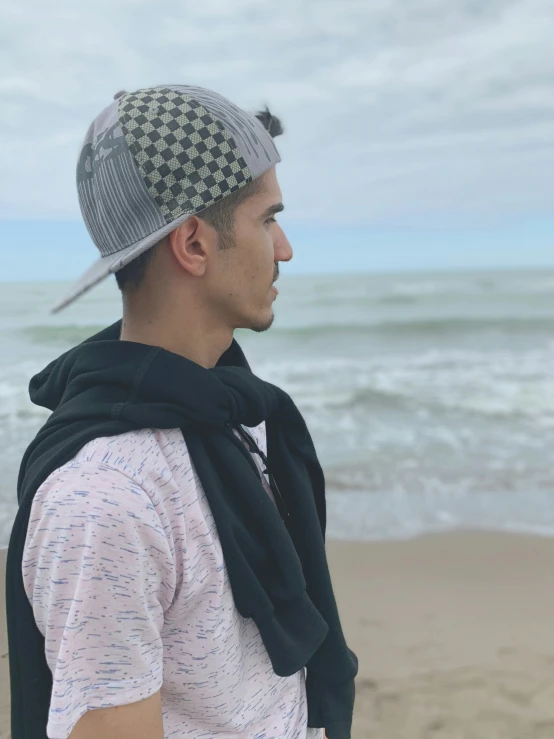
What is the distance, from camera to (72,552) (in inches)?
37.7

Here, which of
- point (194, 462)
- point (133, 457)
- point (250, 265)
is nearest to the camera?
point (133, 457)

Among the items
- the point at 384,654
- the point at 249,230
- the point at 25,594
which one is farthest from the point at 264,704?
the point at 384,654

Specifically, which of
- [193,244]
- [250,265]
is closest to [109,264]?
[193,244]

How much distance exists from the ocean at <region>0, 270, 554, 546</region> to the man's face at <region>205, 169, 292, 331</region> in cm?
49

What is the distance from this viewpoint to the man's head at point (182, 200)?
121cm

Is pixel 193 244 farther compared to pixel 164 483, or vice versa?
pixel 193 244

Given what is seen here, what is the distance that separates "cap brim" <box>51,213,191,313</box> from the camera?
47.9 inches

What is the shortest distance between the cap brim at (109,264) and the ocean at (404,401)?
0.25 m

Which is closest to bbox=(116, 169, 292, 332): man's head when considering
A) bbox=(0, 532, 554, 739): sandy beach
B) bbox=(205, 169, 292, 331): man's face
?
bbox=(205, 169, 292, 331): man's face

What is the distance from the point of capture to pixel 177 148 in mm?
1202

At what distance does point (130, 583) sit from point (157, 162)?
2.34 feet

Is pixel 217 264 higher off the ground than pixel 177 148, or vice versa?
pixel 177 148

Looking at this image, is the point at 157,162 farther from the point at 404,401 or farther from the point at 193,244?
the point at 404,401

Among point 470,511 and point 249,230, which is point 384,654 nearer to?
point 470,511
